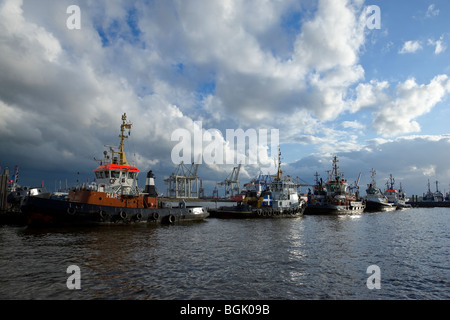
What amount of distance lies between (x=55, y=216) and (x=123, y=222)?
6753 mm

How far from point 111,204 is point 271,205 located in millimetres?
29430

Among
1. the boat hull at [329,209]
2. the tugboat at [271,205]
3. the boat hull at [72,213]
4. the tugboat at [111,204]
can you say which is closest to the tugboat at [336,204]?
the boat hull at [329,209]

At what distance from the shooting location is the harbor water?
35.6ft

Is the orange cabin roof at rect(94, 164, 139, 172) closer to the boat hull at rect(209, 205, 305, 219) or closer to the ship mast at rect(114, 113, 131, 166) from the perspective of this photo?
the ship mast at rect(114, 113, 131, 166)

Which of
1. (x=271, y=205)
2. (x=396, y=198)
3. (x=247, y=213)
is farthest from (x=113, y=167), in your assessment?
(x=396, y=198)

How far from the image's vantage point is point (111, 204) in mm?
29109

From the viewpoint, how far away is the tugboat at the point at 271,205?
45375 millimetres

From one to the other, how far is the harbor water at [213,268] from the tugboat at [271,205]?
22.5m

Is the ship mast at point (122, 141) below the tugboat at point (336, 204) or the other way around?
the other way around

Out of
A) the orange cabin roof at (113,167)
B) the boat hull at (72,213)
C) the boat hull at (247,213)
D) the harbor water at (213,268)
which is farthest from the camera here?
the boat hull at (247,213)

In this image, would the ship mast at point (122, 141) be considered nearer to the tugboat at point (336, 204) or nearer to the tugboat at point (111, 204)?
the tugboat at point (111, 204)

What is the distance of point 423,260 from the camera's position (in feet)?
57.1
